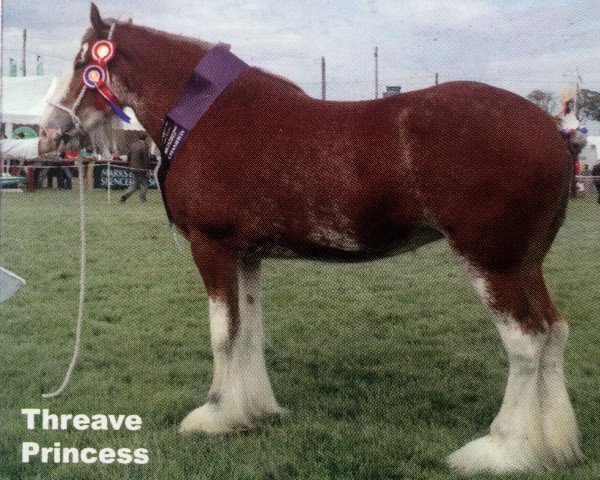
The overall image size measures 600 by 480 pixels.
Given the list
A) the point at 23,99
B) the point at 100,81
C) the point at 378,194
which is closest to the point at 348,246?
the point at 378,194

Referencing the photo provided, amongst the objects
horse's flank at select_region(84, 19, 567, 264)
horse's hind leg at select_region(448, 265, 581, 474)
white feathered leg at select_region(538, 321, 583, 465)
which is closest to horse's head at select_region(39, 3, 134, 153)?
horse's flank at select_region(84, 19, 567, 264)

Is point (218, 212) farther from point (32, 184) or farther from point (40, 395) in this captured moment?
point (32, 184)

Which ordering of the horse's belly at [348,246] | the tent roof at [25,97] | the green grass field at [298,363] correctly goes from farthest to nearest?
the tent roof at [25,97] → the green grass field at [298,363] → the horse's belly at [348,246]

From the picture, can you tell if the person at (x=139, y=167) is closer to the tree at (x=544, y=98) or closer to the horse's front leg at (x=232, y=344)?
the horse's front leg at (x=232, y=344)

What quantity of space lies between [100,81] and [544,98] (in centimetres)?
238

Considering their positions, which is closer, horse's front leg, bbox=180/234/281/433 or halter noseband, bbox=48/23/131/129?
horse's front leg, bbox=180/234/281/433

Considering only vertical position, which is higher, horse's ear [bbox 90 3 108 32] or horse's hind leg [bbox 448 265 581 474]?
horse's ear [bbox 90 3 108 32]

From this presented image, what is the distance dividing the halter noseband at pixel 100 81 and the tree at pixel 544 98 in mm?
2190

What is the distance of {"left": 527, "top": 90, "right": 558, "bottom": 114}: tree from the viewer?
12.3 feet

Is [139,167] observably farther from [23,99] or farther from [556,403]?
[556,403]

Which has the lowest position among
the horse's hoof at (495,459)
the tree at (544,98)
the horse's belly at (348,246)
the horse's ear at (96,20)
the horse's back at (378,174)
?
the horse's hoof at (495,459)

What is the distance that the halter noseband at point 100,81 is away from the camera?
375cm

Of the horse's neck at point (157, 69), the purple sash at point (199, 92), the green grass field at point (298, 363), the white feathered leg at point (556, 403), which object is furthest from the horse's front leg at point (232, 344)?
the white feathered leg at point (556, 403)

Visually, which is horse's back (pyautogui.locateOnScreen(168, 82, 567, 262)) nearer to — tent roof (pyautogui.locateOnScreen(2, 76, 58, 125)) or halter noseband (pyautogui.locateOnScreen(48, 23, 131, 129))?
halter noseband (pyautogui.locateOnScreen(48, 23, 131, 129))
